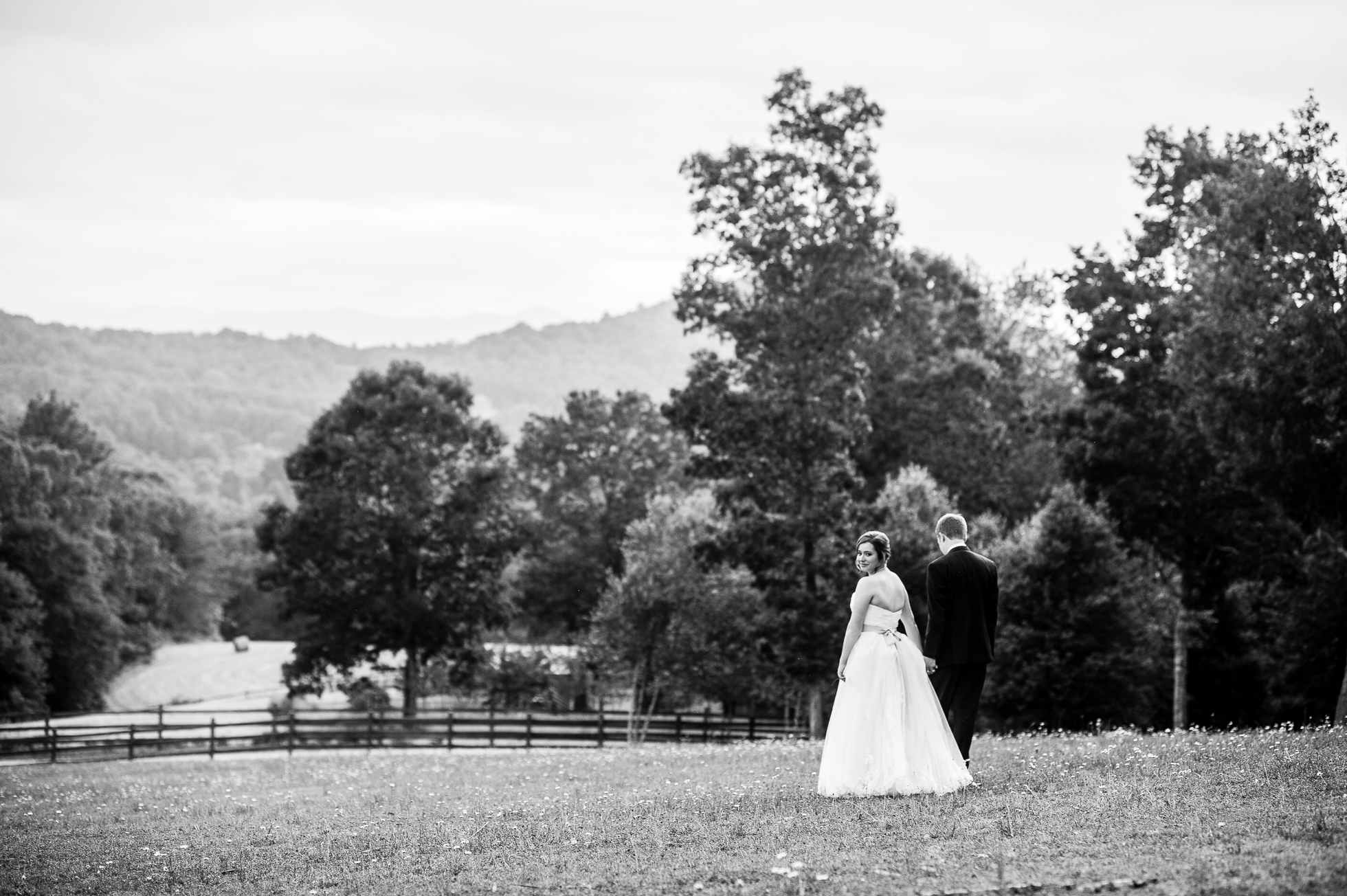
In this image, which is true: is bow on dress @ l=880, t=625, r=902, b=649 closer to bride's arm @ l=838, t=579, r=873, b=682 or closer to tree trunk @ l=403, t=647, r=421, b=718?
bride's arm @ l=838, t=579, r=873, b=682

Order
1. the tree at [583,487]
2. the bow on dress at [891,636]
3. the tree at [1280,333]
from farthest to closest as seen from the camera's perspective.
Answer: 1. the tree at [583,487]
2. the tree at [1280,333]
3. the bow on dress at [891,636]

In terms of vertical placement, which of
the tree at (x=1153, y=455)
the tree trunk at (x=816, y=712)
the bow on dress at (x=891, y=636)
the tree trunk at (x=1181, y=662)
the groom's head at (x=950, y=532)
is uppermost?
the tree at (x=1153, y=455)

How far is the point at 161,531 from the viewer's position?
345ft

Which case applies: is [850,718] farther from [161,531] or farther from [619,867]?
[161,531]

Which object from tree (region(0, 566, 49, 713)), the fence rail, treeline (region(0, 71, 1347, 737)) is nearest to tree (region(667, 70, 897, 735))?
treeline (region(0, 71, 1347, 737))

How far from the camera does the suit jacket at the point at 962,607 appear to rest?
38.7 feet

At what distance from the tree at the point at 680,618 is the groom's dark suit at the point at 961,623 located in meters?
34.1

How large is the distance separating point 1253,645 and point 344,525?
34339 millimetres

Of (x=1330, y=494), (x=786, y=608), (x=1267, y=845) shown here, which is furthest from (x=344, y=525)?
(x=1267, y=845)

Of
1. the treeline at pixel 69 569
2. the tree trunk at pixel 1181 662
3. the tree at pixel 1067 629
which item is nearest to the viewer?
the tree at pixel 1067 629

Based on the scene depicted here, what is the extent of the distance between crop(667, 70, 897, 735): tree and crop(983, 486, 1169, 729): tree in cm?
486

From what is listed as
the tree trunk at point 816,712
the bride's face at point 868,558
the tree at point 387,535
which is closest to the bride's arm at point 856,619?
the bride's face at point 868,558

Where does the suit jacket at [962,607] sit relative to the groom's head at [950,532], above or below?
below

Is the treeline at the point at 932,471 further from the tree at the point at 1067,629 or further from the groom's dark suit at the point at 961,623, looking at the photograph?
the groom's dark suit at the point at 961,623
